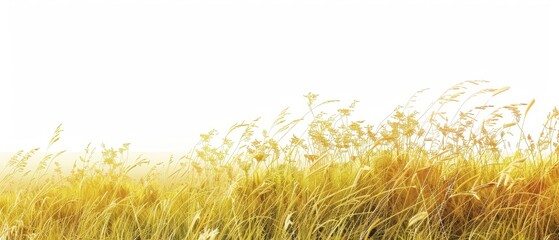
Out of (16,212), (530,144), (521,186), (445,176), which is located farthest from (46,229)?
(530,144)

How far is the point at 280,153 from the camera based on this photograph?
3.83 metres

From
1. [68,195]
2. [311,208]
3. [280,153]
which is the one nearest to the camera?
[311,208]

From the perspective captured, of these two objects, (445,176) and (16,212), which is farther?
(16,212)

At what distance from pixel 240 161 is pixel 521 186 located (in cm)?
173

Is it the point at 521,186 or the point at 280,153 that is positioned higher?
the point at 280,153

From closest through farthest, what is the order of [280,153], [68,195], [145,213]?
[145,213]
[280,153]
[68,195]

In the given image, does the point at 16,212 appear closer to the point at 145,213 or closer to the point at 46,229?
the point at 46,229

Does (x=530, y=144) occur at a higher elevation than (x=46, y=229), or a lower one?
higher

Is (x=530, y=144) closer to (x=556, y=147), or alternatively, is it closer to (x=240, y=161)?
(x=556, y=147)

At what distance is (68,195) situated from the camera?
4082 millimetres

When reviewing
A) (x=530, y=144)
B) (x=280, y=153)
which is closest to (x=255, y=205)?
(x=280, y=153)

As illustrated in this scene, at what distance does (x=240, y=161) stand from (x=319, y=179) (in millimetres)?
600

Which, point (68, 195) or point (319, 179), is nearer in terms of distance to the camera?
point (319, 179)

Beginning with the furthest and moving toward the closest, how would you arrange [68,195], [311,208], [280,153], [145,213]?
1. [68,195]
2. [280,153]
3. [145,213]
4. [311,208]
